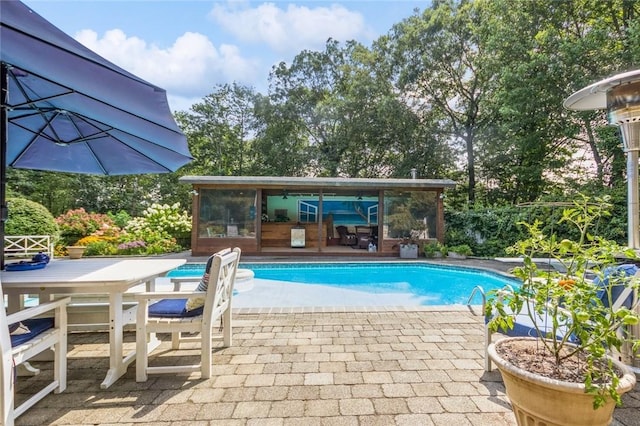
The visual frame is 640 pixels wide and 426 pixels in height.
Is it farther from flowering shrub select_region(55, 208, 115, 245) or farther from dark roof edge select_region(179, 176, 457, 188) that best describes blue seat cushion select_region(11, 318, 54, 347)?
flowering shrub select_region(55, 208, 115, 245)

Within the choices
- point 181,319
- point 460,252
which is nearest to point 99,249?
point 181,319

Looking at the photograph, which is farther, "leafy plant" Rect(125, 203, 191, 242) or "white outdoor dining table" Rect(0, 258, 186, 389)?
"leafy plant" Rect(125, 203, 191, 242)

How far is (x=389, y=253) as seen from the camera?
10102 mm

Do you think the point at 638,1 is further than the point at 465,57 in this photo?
No

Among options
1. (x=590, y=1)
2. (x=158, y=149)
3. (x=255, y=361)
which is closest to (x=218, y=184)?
(x=158, y=149)

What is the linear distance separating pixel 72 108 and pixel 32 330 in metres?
1.63

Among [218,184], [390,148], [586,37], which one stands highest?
[586,37]

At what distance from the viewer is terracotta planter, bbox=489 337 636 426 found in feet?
4.42

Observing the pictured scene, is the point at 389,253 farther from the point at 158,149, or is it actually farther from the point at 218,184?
the point at 158,149

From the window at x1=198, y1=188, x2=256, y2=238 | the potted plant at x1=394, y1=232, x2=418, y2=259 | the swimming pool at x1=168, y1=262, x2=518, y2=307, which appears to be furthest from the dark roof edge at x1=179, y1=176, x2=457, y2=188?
the swimming pool at x1=168, y1=262, x2=518, y2=307

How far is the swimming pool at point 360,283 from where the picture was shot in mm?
5789

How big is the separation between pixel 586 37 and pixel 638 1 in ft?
5.80

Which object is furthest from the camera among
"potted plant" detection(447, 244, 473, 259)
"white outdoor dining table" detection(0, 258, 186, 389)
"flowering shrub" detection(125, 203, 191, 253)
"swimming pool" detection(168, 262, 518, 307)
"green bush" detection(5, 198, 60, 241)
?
"flowering shrub" detection(125, 203, 191, 253)

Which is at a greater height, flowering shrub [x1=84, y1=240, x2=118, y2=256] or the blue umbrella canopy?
the blue umbrella canopy
